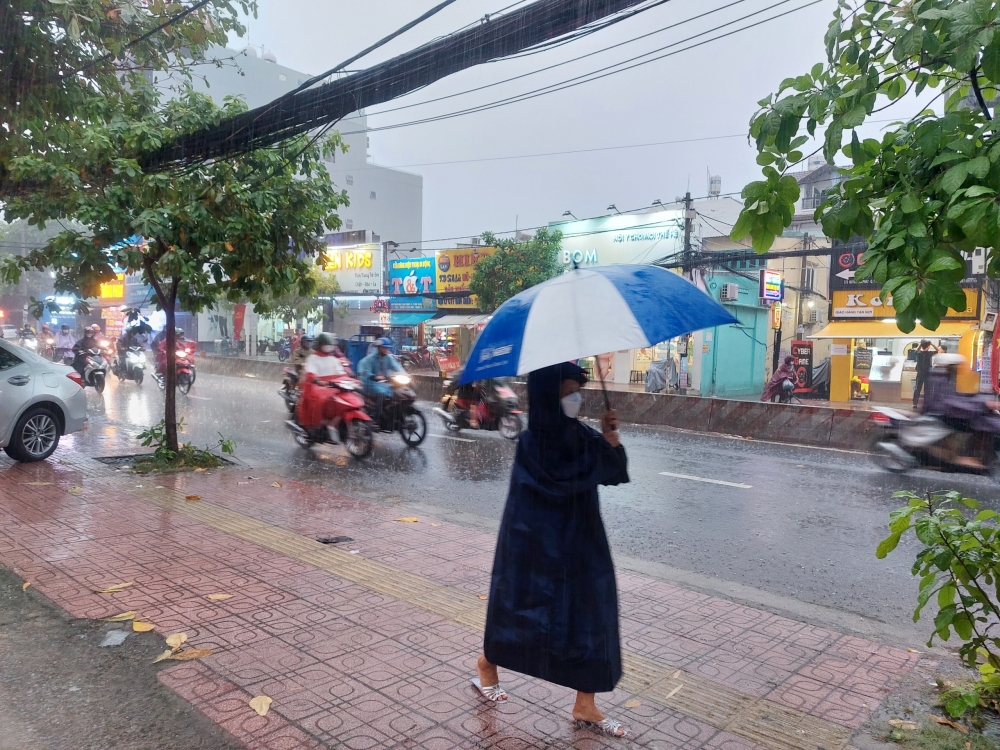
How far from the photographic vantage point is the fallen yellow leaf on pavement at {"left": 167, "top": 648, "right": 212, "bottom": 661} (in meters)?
4.11

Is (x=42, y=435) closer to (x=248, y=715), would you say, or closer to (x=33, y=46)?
(x=33, y=46)

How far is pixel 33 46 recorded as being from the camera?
21.9 feet

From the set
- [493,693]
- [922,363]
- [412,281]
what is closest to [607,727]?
[493,693]

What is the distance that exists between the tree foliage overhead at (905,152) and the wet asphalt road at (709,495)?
10.2 feet

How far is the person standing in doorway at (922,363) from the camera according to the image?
2138 centimetres

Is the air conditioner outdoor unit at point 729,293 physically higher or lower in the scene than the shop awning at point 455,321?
higher

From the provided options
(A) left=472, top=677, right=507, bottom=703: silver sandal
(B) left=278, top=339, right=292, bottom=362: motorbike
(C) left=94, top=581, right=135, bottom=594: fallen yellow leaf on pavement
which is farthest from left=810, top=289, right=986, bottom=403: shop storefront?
(B) left=278, top=339, right=292, bottom=362: motorbike

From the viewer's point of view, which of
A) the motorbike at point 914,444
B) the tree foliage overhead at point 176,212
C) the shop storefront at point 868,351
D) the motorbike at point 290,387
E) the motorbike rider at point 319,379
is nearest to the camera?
the tree foliage overhead at point 176,212

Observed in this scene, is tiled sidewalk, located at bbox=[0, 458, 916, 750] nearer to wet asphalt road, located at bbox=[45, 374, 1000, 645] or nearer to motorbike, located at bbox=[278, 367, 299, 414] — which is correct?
wet asphalt road, located at bbox=[45, 374, 1000, 645]

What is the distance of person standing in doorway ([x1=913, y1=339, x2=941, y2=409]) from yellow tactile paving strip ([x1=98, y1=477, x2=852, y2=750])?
63.0 feet

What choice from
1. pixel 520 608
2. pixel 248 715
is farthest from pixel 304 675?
pixel 520 608

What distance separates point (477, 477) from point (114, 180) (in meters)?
5.29

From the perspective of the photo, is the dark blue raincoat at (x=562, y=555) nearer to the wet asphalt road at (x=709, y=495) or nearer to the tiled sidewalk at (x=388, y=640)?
the tiled sidewalk at (x=388, y=640)

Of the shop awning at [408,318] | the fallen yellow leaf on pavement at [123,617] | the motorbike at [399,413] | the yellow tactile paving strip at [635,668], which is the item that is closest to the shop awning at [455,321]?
the shop awning at [408,318]
